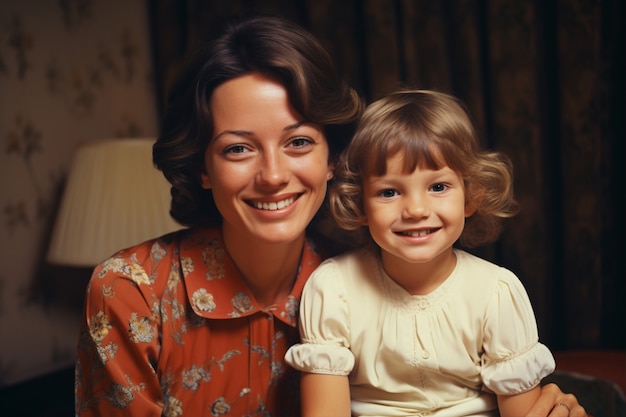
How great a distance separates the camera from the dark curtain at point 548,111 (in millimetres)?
2039

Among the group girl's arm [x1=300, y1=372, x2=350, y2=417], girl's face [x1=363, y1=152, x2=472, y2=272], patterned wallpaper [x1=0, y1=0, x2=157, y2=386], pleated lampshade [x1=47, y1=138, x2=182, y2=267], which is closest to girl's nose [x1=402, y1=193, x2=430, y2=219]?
girl's face [x1=363, y1=152, x2=472, y2=272]

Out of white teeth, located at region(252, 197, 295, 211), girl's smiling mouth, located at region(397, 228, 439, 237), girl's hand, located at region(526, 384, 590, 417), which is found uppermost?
white teeth, located at region(252, 197, 295, 211)

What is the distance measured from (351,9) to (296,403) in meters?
1.46

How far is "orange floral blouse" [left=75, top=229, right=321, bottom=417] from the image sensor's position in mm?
1324

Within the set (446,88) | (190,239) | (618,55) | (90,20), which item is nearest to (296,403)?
(190,239)

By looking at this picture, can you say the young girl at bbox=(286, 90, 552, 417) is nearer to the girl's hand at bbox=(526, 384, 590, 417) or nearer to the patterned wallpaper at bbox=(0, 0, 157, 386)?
the girl's hand at bbox=(526, 384, 590, 417)

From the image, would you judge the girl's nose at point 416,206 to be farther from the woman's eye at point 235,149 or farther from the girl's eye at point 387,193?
the woman's eye at point 235,149

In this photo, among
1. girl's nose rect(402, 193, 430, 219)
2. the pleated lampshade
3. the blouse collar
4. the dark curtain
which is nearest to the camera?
girl's nose rect(402, 193, 430, 219)

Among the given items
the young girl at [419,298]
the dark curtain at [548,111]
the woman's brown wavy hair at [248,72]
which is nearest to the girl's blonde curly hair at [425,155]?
the young girl at [419,298]

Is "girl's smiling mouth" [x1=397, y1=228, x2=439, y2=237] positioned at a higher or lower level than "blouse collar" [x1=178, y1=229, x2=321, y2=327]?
higher

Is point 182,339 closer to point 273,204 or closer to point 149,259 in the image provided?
point 149,259

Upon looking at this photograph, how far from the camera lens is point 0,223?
2.19 meters

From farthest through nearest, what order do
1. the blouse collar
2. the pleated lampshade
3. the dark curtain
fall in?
the pleated lampshade → the dark curtain → the blouse collar

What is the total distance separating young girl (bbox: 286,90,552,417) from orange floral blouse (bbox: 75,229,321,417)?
156 millimetres
